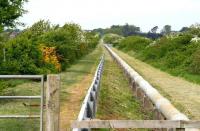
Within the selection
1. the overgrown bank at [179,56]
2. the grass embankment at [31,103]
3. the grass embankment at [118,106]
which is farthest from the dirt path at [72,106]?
the overgrown bank at [179,56]

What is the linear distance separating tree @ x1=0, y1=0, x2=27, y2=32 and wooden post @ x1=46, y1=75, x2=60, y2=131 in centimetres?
1042

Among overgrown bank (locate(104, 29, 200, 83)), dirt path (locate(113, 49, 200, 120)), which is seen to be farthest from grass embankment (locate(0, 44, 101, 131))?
overgrown bank (locate(104, 29, 200, 83))

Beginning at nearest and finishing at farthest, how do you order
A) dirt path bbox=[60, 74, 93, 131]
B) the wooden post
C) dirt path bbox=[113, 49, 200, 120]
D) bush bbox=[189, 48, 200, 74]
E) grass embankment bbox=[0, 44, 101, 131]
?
the wooden post, grass embankment bbox=[0, 44, 101, 131], dirt path bbox=[60, 74, 93, 131], dirt path bbox=[113, 49, 200, 120], bush bbox=[189, 48, 200, 74]

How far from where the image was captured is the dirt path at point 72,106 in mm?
14375

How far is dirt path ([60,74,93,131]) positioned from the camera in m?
14.4

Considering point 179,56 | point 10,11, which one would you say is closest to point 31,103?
point 10,11

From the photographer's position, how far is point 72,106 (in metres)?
18.0

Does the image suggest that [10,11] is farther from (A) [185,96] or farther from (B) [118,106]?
(A) [185,96]

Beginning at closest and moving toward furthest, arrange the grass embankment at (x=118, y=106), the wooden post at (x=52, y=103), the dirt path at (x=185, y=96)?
the wooden post at (x=52, y=103) → the grass embankment at (x=118, y=106) → the dirt path at (x=185, y=96)

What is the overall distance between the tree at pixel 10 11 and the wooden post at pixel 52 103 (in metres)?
10.4

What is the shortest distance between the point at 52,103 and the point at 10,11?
1096cm

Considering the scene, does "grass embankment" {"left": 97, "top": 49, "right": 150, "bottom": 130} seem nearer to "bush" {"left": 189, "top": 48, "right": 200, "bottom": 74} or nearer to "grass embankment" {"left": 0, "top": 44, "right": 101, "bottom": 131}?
"grass embankment" {"left": 0, "top": 44, "right": 101, "bottom": 131}

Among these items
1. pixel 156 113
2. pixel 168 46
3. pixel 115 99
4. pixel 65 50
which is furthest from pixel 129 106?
pixel 168 46

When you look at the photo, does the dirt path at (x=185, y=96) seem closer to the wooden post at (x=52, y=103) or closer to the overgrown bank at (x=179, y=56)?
the overgrown bank at (x=179, y=56)
